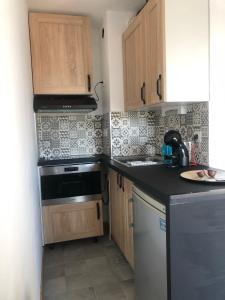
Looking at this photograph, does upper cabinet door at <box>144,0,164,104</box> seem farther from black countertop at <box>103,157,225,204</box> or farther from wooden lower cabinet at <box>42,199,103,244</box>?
wooden lower cabinet at <box>42,199,103,244</box>

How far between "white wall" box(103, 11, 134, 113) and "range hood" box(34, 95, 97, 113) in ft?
0.83

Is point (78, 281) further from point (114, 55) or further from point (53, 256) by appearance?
point (114, 55)

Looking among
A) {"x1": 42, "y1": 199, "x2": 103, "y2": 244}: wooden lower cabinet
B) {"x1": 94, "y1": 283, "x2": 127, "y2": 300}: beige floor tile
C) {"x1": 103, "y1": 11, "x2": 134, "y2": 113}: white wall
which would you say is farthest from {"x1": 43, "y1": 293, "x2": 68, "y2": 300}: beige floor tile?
{"x1": 103, "y1": 11, "x2": 134, "y2": 113}: white wall

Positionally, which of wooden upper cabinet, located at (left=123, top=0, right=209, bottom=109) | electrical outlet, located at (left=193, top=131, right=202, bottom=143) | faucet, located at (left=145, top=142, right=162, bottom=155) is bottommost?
faucet, located at (left=145, top=142, right=162, bottom=155)

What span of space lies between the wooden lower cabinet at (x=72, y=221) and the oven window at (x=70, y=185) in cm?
11

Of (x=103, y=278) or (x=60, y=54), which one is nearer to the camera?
(x=103, y=278)

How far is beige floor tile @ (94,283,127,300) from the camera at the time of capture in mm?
1805

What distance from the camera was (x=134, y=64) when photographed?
2.28 metres

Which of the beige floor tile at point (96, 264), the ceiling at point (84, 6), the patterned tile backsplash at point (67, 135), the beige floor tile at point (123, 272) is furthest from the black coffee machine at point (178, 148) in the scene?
the ceiling at point (84, 6)

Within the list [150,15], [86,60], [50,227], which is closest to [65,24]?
[86,60]

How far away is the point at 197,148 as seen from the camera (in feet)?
6.30

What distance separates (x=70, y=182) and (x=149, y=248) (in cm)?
129

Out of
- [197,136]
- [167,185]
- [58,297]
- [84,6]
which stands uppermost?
[84,6]

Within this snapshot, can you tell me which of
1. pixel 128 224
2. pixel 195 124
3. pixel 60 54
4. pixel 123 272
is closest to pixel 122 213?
pixel 128 224
